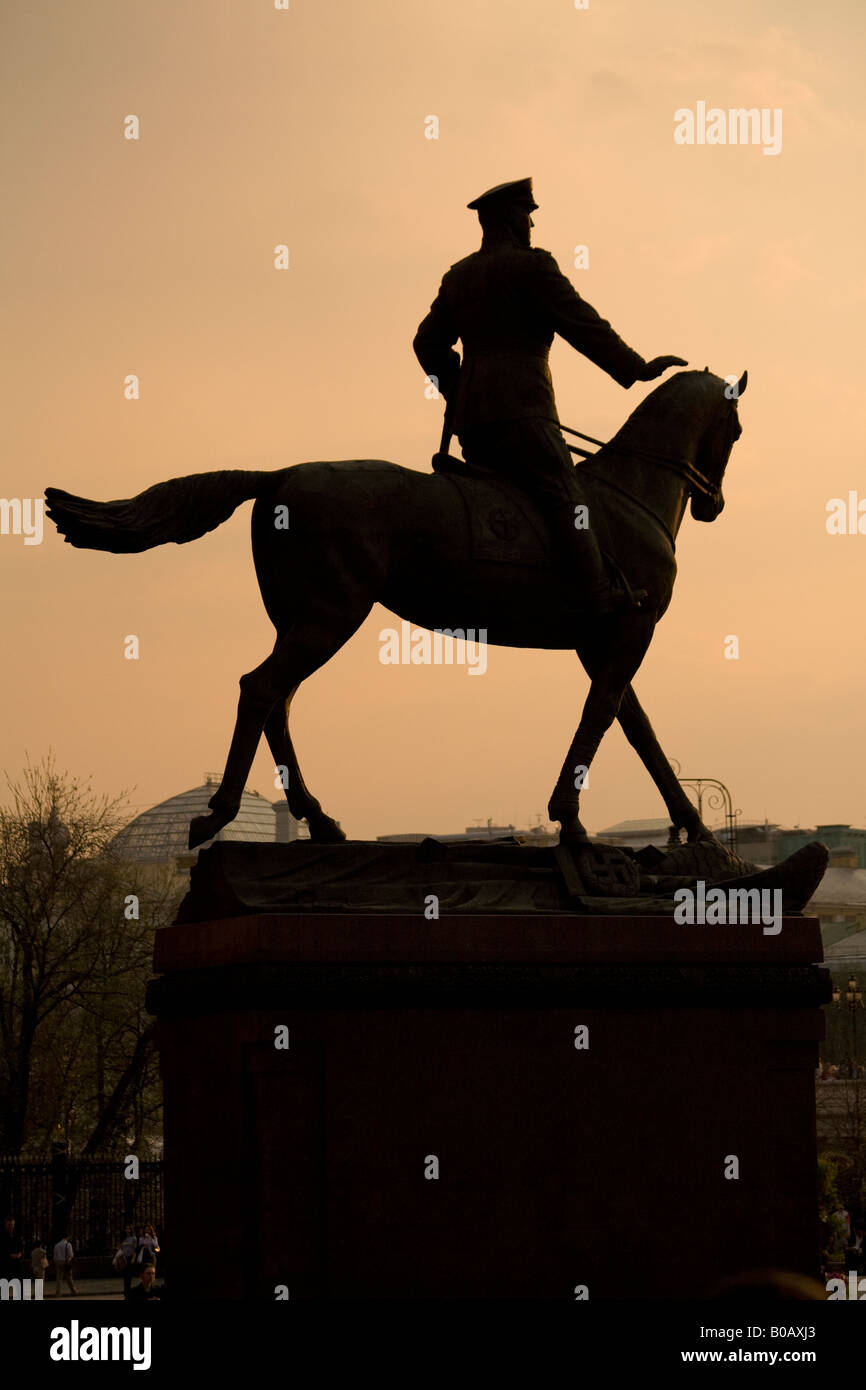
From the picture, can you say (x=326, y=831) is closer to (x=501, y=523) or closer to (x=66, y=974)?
(x=501, y=523)

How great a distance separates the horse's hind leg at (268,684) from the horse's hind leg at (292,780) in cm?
30

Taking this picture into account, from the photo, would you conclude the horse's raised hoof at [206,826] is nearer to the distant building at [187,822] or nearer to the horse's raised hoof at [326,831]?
the horse's raised hoof at [326,831]

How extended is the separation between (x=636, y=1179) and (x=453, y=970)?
130 cm

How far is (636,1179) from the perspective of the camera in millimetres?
9570

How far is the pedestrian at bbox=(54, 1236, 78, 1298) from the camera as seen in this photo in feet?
79.0

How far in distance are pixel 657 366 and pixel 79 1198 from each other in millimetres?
22727

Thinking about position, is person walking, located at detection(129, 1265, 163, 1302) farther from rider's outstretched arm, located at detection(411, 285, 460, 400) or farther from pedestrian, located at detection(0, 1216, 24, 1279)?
rider's outstretched arm, located at detection(411, 285, 460, 400)

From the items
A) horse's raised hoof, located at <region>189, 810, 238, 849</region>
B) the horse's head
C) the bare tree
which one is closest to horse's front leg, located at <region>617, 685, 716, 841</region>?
the horse's head

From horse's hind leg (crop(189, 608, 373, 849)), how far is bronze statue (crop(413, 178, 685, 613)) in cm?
117

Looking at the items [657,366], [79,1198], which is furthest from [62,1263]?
[657,366]

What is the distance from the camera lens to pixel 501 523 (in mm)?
10367

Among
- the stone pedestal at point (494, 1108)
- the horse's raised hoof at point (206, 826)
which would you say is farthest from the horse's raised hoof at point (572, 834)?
the horse's raised hoof at point (206, 826)
